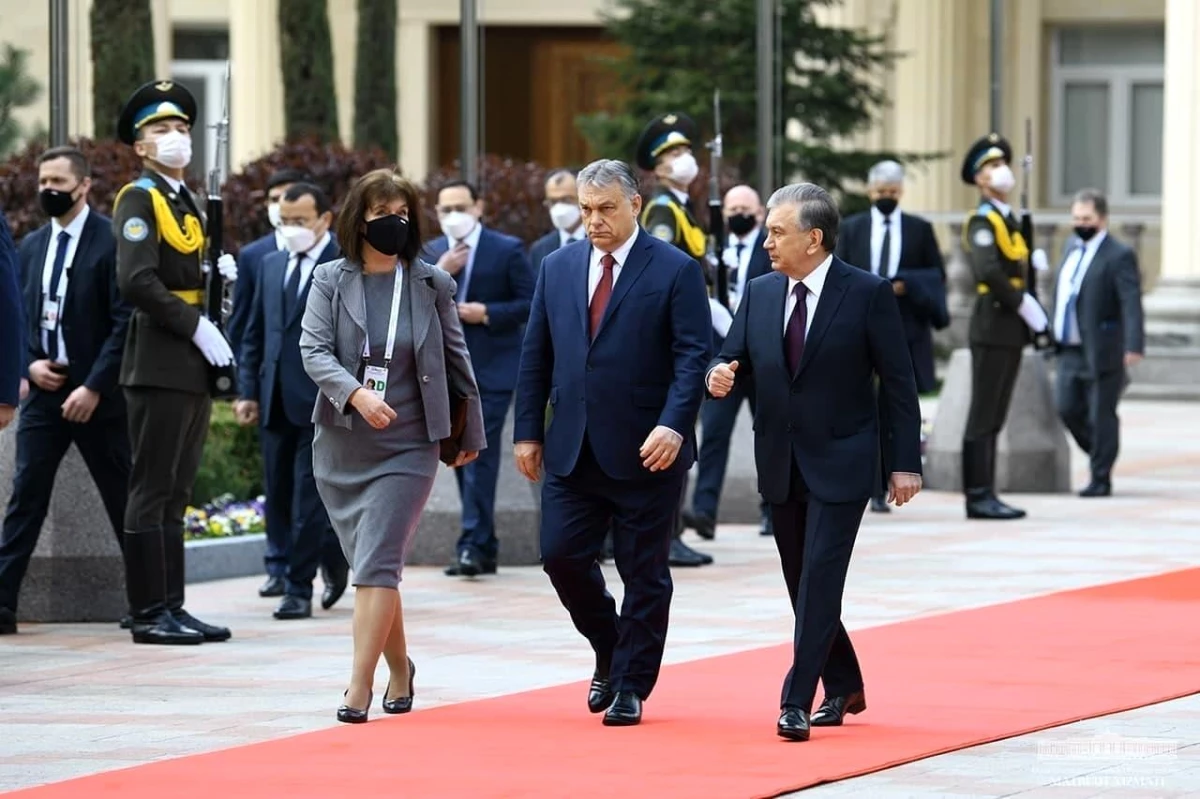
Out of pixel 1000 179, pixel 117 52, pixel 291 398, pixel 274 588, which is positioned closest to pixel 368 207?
pixel 291 398

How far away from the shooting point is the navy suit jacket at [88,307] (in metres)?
10.6

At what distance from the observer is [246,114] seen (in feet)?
97.1

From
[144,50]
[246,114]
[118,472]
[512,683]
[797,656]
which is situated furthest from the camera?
[246,114]

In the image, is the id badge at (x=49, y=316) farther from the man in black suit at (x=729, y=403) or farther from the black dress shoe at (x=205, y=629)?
the man in black suit at (x=729, y=403)

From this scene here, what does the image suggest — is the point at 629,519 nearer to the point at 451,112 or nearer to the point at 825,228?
the point at 825,228

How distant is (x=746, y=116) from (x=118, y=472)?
→ 13.9 metres

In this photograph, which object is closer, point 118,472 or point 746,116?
point 118,472

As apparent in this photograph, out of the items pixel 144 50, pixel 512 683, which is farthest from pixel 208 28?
pixel 512 683

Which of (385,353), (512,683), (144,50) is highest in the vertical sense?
(144,50)

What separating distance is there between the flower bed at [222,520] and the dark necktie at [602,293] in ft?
15.3

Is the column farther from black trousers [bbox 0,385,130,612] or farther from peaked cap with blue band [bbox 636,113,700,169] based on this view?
black trousers [bbox 0,385,130,612]

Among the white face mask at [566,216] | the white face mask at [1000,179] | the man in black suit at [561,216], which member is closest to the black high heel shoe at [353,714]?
the man in black suit at [561,216]

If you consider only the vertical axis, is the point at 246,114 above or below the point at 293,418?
above

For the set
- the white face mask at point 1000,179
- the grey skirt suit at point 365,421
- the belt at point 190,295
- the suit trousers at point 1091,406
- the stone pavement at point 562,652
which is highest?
the white face mask at point 1000,179
